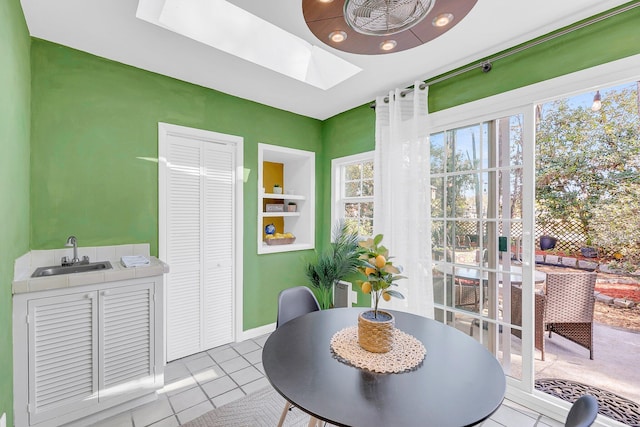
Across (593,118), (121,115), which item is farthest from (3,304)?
(593,118)

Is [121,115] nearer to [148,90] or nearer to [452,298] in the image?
[148,90]

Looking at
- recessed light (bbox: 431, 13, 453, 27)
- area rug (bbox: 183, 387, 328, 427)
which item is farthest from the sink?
recessed light (bbox: 431, 13, 453, 27)

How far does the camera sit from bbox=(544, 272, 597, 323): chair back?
264 centimetres

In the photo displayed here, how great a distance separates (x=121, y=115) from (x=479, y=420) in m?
3.03

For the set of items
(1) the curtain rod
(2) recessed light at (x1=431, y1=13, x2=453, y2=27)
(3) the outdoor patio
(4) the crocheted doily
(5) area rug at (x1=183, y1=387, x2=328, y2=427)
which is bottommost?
(3) the outdoor patio

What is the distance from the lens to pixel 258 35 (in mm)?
2252

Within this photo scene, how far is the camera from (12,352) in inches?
62.1

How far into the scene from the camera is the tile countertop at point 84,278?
63.4 inches

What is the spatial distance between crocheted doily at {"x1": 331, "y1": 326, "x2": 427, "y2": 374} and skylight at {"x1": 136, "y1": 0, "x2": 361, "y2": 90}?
2.11 m

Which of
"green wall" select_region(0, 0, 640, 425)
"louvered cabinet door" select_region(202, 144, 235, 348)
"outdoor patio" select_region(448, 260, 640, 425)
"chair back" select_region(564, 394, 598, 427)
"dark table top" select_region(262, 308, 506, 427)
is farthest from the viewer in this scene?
"louvered cabinet door" select_region(202, 144, 235, 348)

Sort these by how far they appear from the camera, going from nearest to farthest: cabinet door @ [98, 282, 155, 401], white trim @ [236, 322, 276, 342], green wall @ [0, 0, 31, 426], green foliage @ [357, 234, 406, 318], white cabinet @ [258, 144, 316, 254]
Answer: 1. green foliage @ [357, 234, 406, 318]
2. green wall @ [0, 0, 31, 426]
3. cabinet door @ [98, 282, 155, 401]
4. white trim @ [236, 322, 276, 342]
5. white cabinet @ [258, 144, 316, 254]

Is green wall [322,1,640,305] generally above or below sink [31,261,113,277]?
above

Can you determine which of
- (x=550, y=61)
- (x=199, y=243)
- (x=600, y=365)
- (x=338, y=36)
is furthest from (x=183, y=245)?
(x=600, y=365)

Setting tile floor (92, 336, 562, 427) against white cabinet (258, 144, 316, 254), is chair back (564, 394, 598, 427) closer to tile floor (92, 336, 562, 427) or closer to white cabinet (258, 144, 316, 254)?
tile floor (92, 336, 562, 427)
